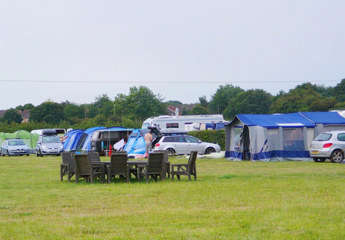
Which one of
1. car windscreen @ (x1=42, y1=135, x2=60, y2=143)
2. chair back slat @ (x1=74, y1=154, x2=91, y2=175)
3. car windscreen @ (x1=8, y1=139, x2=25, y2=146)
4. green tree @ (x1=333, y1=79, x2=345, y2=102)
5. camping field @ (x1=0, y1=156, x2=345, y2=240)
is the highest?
green tree @ (x1=333, y1=79, x2=345, y2=102)

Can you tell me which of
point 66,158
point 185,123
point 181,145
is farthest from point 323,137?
point 185,123

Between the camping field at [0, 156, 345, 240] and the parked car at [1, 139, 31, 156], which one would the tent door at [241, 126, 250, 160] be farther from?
the parked car at [1, 139, 31, 156]

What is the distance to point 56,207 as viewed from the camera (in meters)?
11.2

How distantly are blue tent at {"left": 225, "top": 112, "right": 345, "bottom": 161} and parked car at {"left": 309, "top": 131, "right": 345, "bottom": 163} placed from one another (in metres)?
2.17

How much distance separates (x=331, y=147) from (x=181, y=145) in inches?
366

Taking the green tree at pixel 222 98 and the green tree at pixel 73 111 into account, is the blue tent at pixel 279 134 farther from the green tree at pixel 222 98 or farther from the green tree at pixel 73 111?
the green tree at pixel 73 111

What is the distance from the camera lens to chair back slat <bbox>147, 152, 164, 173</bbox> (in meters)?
16.5

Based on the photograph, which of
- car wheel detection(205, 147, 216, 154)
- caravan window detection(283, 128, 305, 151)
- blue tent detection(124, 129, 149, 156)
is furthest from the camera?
car wheel detection(205, 147, 216, 154)

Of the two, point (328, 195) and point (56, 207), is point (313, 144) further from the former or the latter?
point (56, 207)

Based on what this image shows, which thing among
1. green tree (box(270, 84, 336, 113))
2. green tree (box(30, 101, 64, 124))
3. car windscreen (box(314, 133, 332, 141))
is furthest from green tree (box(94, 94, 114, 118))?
car windscreen (box(314, 133, 332, 141))

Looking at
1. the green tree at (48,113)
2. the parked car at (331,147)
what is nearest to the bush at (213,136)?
the parked car at (331,147)

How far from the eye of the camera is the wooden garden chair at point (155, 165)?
16484 millimetres

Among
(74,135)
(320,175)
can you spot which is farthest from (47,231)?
(74,135)

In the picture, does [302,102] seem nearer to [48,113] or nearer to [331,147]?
[48,113]
